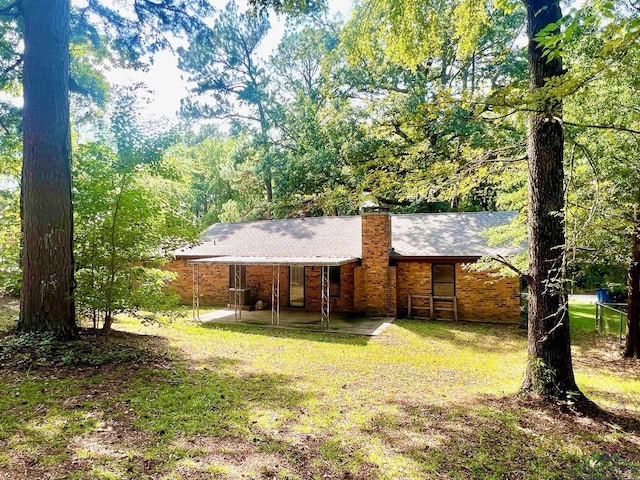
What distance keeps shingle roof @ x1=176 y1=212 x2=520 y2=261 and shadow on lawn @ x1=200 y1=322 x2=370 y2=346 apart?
3.20m

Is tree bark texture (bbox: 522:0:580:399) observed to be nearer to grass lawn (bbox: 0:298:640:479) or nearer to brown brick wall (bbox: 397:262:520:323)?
grass lawn (bbox: 0:298:640:479)

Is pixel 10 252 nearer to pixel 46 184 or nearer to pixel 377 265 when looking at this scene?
pixel 46 184

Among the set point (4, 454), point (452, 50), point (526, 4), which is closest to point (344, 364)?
point (4, 454)

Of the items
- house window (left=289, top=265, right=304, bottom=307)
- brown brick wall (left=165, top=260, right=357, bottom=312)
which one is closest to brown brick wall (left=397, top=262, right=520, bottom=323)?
brown brick wall (left=165, top=260, right=357, bottom=312)

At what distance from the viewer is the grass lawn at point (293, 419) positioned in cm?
346

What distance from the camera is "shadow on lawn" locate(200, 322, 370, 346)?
10.2m

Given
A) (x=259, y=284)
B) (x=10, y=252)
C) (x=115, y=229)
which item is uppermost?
(x=115, y=229)

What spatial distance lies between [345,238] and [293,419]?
35.9 ft

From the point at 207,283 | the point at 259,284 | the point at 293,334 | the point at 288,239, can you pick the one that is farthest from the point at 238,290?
the point at 293,334

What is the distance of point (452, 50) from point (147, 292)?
1997 centimetres

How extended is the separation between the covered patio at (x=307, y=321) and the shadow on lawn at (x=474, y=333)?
1031mm

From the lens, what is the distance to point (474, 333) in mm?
11211

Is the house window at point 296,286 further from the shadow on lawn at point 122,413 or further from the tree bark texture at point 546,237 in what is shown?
the tree bark texture at point 546,237

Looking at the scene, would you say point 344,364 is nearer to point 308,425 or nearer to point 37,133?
point 308,425
